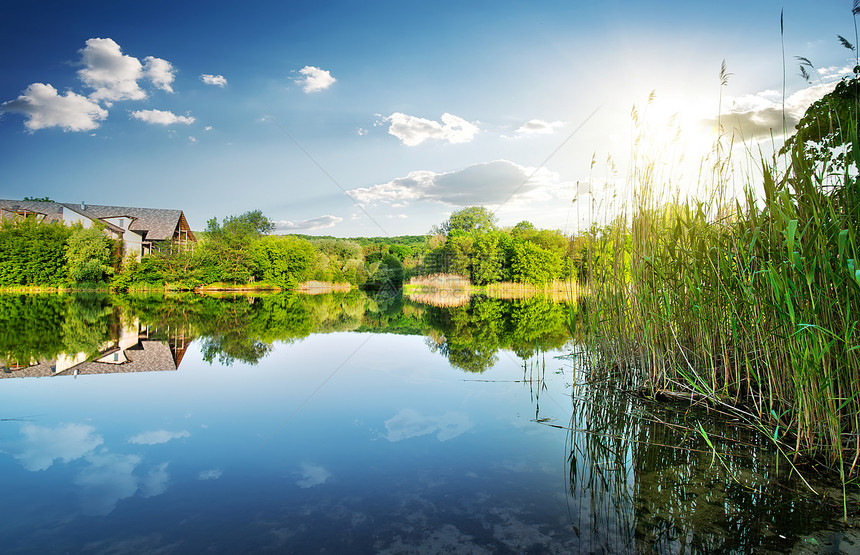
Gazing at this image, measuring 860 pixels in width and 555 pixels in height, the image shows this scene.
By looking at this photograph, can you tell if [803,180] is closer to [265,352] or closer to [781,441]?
[781,441]

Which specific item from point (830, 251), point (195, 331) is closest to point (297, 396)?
point (830, 251)

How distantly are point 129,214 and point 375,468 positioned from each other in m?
38.1

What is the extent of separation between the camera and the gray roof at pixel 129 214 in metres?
29.1

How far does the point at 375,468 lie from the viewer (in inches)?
93.6

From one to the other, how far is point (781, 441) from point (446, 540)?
6.26 feet

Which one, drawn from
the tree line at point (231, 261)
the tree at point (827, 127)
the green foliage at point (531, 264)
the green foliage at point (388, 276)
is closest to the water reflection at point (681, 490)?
the tree at point (827, 127)

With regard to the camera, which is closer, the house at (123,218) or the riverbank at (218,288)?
the riverbank at (218,288)

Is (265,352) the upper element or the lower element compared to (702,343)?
lower

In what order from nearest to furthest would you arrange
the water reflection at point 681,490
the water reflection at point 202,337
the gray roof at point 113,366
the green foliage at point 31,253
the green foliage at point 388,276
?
the water reflection at point 681,490
the gray roof at point 113,366
the water reflection at point 202,337
the green foliage at point 31,253
the green foliage at point 388,276

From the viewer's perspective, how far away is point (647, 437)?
2662 mm

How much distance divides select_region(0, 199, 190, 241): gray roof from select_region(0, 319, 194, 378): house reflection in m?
25.7

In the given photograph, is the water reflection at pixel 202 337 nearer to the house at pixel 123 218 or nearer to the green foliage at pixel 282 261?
the green foliage at pixel 282 261

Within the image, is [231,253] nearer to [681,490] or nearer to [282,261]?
[282,261]

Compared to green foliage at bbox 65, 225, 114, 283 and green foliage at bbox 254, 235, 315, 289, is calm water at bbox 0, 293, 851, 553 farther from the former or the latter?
green foliage at bbox 254, 235, 315, 289
